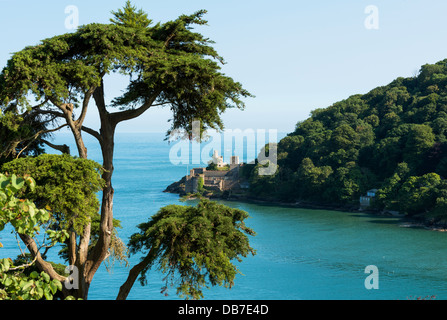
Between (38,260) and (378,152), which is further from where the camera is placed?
(378,152)

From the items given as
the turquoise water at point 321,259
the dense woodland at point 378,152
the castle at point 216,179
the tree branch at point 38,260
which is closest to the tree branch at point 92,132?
the tree branch at point 38,260

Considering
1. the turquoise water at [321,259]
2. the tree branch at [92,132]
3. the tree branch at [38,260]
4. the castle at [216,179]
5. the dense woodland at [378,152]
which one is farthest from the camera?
the castle at [216,179]

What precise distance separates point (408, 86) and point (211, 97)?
6661cm

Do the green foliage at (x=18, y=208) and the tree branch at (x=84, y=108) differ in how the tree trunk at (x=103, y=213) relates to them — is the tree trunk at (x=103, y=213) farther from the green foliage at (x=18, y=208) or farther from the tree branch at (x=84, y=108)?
the green foliage at (x=18, y=208)

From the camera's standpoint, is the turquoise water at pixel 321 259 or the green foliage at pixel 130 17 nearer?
the green foliage at pixel 130 17

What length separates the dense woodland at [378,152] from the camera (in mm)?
51438

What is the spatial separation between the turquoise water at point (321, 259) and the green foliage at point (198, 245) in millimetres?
14165

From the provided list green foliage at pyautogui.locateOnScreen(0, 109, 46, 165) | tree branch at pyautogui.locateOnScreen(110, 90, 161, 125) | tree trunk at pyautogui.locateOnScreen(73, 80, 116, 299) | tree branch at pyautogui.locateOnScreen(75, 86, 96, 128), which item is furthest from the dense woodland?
green foliage at pyautogui.locateOnScreen(0, 109, 46, 165)

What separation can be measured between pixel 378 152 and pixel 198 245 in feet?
171

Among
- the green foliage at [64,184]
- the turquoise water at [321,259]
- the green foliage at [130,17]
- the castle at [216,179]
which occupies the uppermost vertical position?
the green foliage at [130,17]

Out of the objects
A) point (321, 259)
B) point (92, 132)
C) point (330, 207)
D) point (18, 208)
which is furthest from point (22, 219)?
point (330, 207)

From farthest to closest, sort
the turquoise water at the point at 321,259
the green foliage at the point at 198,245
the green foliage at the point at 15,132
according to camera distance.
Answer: the turquoise water at the point at 321,259 < the green foliage at the point at 198,245 < the green foliage at the point at 15,132

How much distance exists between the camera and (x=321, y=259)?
37750 mm

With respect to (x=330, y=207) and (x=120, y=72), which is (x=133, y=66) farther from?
(x=330, y=207)
